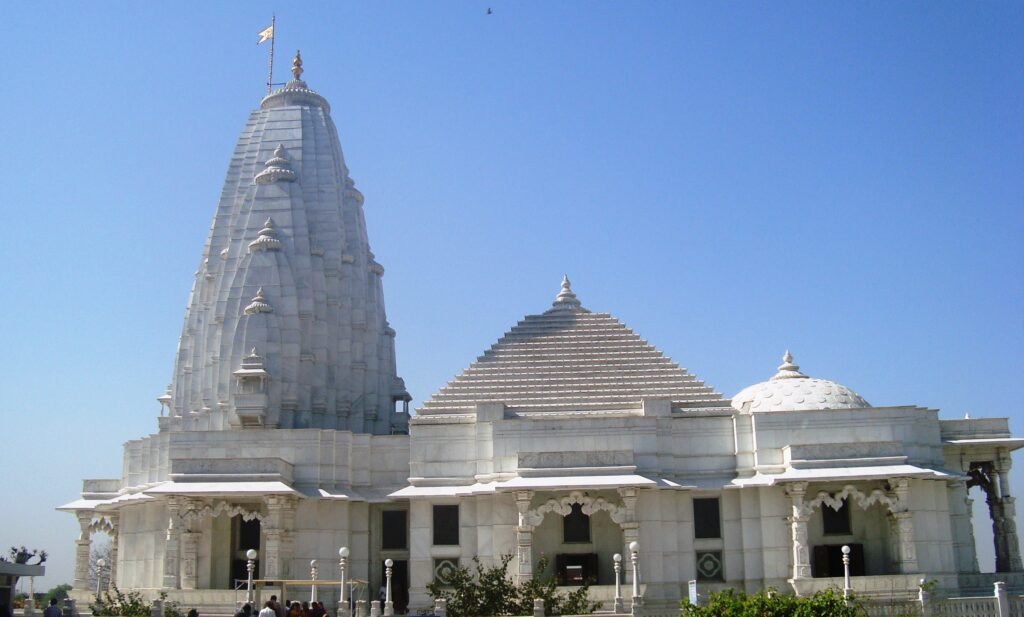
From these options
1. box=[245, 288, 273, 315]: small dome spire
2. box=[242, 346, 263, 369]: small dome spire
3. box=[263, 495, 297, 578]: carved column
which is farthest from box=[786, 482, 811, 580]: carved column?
box=[245, 288, 273, 315]: small dome spire

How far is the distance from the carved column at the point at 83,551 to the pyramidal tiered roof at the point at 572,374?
576 inches

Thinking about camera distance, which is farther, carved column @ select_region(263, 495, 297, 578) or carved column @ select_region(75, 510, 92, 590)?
carved column @ select_region(75, 510, 92, 590)

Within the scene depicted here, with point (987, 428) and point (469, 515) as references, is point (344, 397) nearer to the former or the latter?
point (469, 515)

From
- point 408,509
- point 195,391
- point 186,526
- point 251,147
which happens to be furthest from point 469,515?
point 251,147

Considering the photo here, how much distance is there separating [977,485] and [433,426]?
19780 millimetres

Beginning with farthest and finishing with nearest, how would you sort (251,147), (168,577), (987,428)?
(251,147) < (987,428) < (168,577)

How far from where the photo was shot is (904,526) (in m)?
36.5

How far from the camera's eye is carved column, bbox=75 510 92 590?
143 ft

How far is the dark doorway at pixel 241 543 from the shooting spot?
132 feet

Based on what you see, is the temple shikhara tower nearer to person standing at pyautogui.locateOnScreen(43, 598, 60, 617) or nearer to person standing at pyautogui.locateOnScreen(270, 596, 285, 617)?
person standing at pyautogui.locateOnScreen(270, 596, 285, 617)

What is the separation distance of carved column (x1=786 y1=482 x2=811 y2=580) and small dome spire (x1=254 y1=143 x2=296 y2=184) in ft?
81.0

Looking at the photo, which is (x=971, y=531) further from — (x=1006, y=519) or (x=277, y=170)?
(x=277, y=170)

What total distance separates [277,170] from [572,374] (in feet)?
53.7

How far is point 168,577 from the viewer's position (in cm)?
3700
